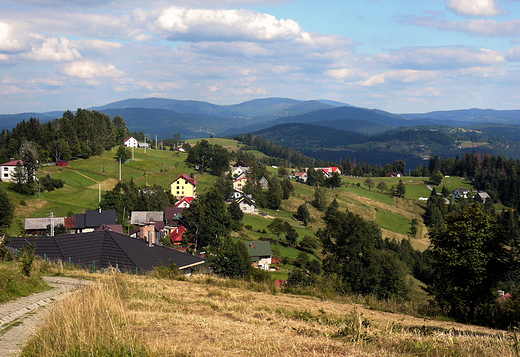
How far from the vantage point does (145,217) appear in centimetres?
6425

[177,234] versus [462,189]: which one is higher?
[462,189]

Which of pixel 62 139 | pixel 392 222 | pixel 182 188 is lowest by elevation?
pixel 392 222

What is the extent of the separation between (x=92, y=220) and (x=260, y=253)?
2427 cm

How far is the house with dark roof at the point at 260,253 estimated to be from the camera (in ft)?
176

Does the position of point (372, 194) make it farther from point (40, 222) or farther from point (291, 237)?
point (40, 222)

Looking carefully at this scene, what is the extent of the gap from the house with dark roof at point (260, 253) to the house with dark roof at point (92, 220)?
2052 centimetres

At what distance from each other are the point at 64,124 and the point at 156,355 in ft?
332

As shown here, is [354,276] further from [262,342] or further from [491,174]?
[491,174]

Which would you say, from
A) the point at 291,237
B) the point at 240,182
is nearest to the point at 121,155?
the point at 240,182

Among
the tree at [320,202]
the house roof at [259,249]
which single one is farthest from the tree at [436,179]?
the house roof at [259,249]

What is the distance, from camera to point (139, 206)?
69.2 meters

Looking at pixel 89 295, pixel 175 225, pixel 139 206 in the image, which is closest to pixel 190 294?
pixel 89 295

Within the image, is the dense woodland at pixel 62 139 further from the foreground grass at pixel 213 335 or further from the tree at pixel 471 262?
the foreground grass at pixel 213 335

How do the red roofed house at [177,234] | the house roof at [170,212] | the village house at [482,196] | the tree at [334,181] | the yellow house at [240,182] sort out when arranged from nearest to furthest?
the red roofed house at [177,234] < the house roof at [170,212] < the yellow house at [240,182] < the tree at [334,181] < the village house at [482,196]
